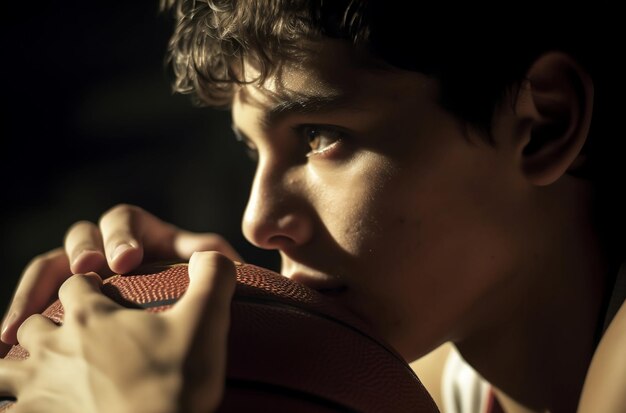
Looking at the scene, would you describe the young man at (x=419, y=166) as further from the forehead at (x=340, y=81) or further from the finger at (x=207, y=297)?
the finger at (x=207, y=297)

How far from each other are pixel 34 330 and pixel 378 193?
316mm

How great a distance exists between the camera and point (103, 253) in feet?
2.78

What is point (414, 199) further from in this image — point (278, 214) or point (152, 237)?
point (152, 237)

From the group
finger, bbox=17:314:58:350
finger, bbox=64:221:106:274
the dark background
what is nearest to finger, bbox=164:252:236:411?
finger, bbox=17:314:58:350

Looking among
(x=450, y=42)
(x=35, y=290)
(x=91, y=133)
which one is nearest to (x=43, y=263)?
(x=35, y=290)

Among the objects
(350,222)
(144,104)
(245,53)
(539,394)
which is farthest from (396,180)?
(144,104)

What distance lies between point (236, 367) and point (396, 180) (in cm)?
25

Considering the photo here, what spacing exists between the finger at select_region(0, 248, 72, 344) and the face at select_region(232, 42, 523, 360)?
23cm

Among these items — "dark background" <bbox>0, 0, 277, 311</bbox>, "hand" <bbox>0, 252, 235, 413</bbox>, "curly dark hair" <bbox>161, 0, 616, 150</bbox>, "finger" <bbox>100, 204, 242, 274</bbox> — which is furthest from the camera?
"dark background" <bbox>0, 0, 277, 311</bbox>

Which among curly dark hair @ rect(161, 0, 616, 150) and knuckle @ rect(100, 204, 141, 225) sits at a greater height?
curly dark hair @ rect(161, 0, 616, 150)

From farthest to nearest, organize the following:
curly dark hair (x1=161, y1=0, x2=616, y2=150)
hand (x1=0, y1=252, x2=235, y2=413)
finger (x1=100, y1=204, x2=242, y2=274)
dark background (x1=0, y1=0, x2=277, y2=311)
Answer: dark background (x1=0, y1=0, x2=277, y2=311)
finger (x1=100, y1=204, x2=242, y2=274)
curly dark hair (x1=161, y1=0, x2=616, y2=150)
hand (x1=0, y1=252, x2=235, y2=413)

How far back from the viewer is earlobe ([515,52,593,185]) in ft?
2.55

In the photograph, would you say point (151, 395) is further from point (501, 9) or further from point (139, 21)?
point (139, 21)

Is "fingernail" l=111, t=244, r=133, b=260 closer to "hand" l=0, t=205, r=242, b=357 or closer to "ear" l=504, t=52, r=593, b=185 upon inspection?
"hand" l=0, t=205, r=242, b=357
